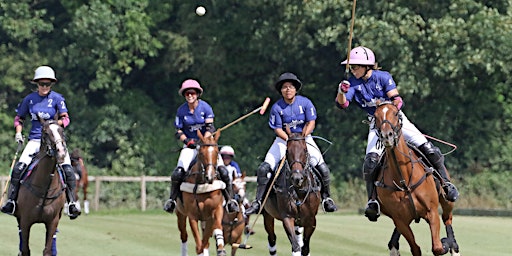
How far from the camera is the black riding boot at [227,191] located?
61.2 ft

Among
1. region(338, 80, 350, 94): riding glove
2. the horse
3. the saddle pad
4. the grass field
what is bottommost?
the grass field

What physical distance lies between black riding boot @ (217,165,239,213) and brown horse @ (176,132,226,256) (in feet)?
0.48

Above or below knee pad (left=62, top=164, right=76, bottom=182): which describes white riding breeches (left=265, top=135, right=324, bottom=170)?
above

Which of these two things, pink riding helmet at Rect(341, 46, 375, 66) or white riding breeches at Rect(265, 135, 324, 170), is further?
white riding breeches at Rect(265, 135, 324, 170)

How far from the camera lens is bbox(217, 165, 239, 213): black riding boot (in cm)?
1866

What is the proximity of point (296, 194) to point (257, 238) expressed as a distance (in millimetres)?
8365

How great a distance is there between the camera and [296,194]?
677 inches

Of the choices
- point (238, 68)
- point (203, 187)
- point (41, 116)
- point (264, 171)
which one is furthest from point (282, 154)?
point (238, 68)

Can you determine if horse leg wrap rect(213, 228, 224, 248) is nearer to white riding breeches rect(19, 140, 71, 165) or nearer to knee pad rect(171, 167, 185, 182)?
knee pad rect(171, 167, 185, 182)

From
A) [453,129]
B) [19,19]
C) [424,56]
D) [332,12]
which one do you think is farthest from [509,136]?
[19,19]

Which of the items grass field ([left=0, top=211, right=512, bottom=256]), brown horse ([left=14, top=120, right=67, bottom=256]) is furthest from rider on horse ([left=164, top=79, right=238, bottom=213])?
grass field ([left=0, top=211, right=512, bottom=256])

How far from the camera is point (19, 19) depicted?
42.9 m

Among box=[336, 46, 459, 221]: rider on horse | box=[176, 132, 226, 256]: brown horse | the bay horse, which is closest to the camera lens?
the bay horse

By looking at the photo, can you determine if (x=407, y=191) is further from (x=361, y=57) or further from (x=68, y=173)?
(x=68, y=173)
